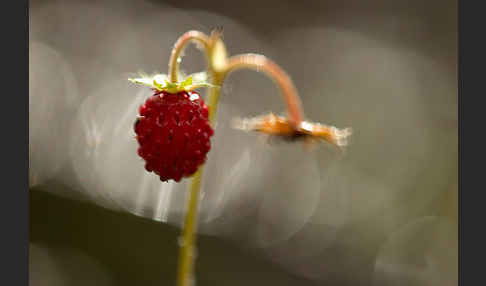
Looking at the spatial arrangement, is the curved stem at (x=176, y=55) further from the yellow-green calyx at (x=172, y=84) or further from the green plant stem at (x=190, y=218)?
the green plant stem at (x=190, y=218)

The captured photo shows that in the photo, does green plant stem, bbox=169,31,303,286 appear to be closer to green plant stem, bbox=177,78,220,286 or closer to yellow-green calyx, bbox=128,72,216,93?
green plant stem, bbox=177,78,220,286

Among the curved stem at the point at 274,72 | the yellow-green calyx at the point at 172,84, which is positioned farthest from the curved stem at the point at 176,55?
the curved stem at the point at 274,72

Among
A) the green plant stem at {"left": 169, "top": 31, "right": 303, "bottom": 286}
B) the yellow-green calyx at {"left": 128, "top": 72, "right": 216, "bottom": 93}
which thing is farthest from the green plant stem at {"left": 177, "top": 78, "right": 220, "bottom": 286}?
the yellow-green calyx at {"left": 128, "top": 72, "right": 216, "bottom": 93}

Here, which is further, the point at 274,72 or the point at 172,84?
the point at 274,72

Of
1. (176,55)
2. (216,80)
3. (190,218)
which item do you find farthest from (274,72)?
(190,218)

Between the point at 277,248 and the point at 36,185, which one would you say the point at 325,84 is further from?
the point at 36,185

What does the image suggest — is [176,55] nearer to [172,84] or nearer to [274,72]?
[172,84]

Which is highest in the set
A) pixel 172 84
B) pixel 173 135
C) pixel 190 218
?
pixel 172 84
